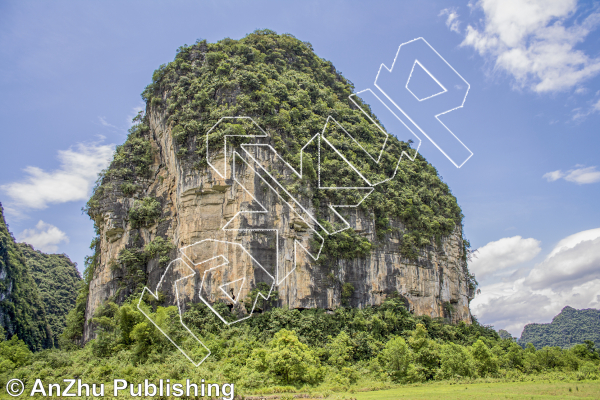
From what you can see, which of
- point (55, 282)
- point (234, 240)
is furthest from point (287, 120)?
point (55, 282)

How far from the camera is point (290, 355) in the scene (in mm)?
18984

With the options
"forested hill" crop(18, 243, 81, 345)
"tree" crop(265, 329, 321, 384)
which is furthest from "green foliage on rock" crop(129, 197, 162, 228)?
"forested hill" crop(18, 243, 81, 345)

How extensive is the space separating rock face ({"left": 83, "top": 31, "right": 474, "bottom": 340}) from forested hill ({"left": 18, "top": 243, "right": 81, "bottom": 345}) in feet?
84.1

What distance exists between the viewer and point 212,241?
82.3 feet

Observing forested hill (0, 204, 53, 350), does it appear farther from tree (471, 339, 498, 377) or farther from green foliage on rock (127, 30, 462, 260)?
tree (471, 339, 498, 377)

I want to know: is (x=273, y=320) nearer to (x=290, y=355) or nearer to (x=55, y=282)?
(x=290, y=355)

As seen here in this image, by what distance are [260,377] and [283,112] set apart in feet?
53.0

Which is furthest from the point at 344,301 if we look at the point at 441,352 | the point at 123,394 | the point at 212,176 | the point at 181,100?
the point at 181,100

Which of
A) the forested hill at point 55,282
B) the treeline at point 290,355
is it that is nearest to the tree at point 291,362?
the treeline at point 290,355

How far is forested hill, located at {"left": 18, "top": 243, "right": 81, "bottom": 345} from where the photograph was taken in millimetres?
51256

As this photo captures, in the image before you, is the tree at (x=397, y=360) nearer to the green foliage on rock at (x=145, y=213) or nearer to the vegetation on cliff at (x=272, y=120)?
the vegetation on cliff at (x=272, y=120)

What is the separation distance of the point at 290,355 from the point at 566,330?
56.3 m

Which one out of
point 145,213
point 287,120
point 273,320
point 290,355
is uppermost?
point 287,120

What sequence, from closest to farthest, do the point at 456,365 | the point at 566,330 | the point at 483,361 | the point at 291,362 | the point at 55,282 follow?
the point at 291,362 → the point at 456,365 → the point at 483,361 → the point at 55,282 → the point at 566,330
